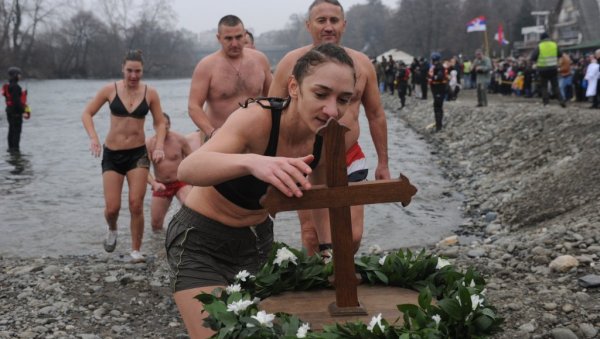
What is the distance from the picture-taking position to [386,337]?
244cm

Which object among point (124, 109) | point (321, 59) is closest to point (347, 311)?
point (321, 59)

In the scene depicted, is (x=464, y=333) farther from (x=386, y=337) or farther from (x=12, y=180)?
(x=12, y=180)

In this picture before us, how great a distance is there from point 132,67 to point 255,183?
14.6 feet

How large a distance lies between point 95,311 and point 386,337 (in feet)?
12.9

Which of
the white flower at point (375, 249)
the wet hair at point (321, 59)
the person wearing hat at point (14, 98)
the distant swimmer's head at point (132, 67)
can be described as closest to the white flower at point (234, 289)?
the wet hair at point (321, 59)

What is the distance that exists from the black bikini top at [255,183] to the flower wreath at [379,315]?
0.29 m

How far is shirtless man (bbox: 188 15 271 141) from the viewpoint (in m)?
6.67

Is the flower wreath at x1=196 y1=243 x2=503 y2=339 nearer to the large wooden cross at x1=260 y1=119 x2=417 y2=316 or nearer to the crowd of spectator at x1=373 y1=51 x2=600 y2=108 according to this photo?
the large wooden cross at x1=260 y1=119 x2=417 y2=316

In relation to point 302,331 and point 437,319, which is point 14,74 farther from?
point 437,319

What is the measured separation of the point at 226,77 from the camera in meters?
6.71

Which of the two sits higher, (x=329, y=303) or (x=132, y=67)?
(x=132, y=67)

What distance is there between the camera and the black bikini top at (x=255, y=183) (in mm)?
3055

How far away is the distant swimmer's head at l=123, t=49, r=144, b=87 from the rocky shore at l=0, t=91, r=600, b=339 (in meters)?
2.00

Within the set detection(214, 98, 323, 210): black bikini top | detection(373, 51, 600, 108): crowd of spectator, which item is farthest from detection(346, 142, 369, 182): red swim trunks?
detection(373, 51, 600, 108): crowd of spectator
